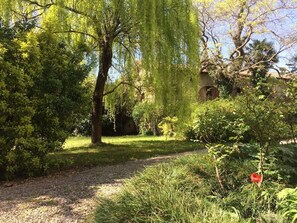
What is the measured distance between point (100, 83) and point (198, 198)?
8.66 meters

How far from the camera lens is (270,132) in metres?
4.48

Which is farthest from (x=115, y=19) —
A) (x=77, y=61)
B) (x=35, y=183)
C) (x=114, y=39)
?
(x=35, y=183)

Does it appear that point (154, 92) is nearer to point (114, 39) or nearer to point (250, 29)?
point (114, 39)

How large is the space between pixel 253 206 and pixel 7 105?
5.05 m

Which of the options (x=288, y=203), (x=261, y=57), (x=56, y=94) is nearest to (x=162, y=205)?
(x=288, y=203)

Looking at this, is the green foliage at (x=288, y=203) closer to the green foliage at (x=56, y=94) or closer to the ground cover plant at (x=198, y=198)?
the ground cover plant at (x=198, y=198)

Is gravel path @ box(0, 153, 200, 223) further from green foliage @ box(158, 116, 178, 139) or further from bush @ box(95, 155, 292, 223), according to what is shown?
green foliage @ box(158, 116, 178, 139)

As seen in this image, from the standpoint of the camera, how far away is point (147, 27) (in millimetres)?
9617

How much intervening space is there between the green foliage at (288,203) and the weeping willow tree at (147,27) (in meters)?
6.95

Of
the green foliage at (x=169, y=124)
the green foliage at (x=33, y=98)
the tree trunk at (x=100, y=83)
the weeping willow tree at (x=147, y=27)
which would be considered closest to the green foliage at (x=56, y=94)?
the green foliage at (x=33, y=98)

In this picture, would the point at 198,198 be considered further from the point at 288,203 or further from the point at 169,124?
the point at 169,124

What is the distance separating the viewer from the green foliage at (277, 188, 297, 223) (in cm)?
321

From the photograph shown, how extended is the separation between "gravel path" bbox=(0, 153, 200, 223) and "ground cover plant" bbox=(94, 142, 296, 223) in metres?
0.77

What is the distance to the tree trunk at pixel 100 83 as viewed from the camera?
1142 centimetres
